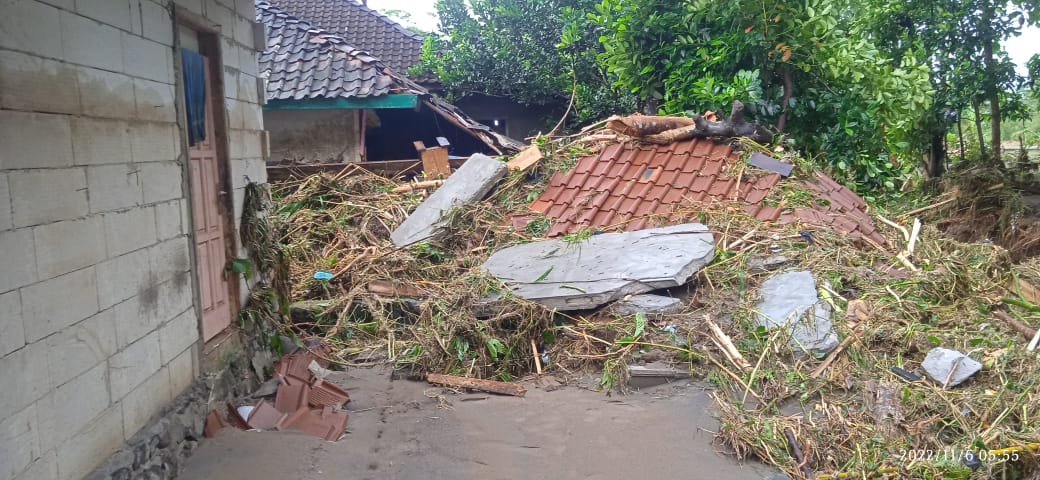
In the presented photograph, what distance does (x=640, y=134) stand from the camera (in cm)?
852

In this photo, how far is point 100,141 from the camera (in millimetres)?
3496

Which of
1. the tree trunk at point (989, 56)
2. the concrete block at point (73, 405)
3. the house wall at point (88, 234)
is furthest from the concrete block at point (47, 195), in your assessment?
the tree trunk at point (989, 56)

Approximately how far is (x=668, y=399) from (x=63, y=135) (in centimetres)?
402

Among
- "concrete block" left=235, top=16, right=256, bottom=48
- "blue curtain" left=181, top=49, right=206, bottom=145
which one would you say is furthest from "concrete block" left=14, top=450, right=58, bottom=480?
"concrete block" left=235, top=16, right=256, bottom=48

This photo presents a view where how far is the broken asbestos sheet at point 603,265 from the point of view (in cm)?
606

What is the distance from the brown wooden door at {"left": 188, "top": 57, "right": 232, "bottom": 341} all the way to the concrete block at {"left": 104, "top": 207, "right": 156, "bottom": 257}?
2.27ft

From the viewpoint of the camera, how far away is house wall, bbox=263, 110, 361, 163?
11.9 meters

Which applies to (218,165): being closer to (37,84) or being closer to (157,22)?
(157,22)

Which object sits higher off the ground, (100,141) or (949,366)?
(100,141)

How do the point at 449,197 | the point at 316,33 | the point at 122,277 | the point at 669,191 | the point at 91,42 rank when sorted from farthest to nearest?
the point at 316,33
the point at 449,197
the point at 669,191
the point at 122,277
the point at 91,42

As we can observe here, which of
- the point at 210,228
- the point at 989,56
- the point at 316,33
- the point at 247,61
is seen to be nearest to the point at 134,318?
the point at 210,228

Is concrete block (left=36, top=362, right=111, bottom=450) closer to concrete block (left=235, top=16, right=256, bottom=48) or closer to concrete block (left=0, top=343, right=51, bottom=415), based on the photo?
concrete block (left=0, top=343, right=51, bottom=415)

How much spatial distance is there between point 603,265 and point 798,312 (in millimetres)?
1729

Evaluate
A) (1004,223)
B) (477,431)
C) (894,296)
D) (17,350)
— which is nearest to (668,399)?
(477,431)
